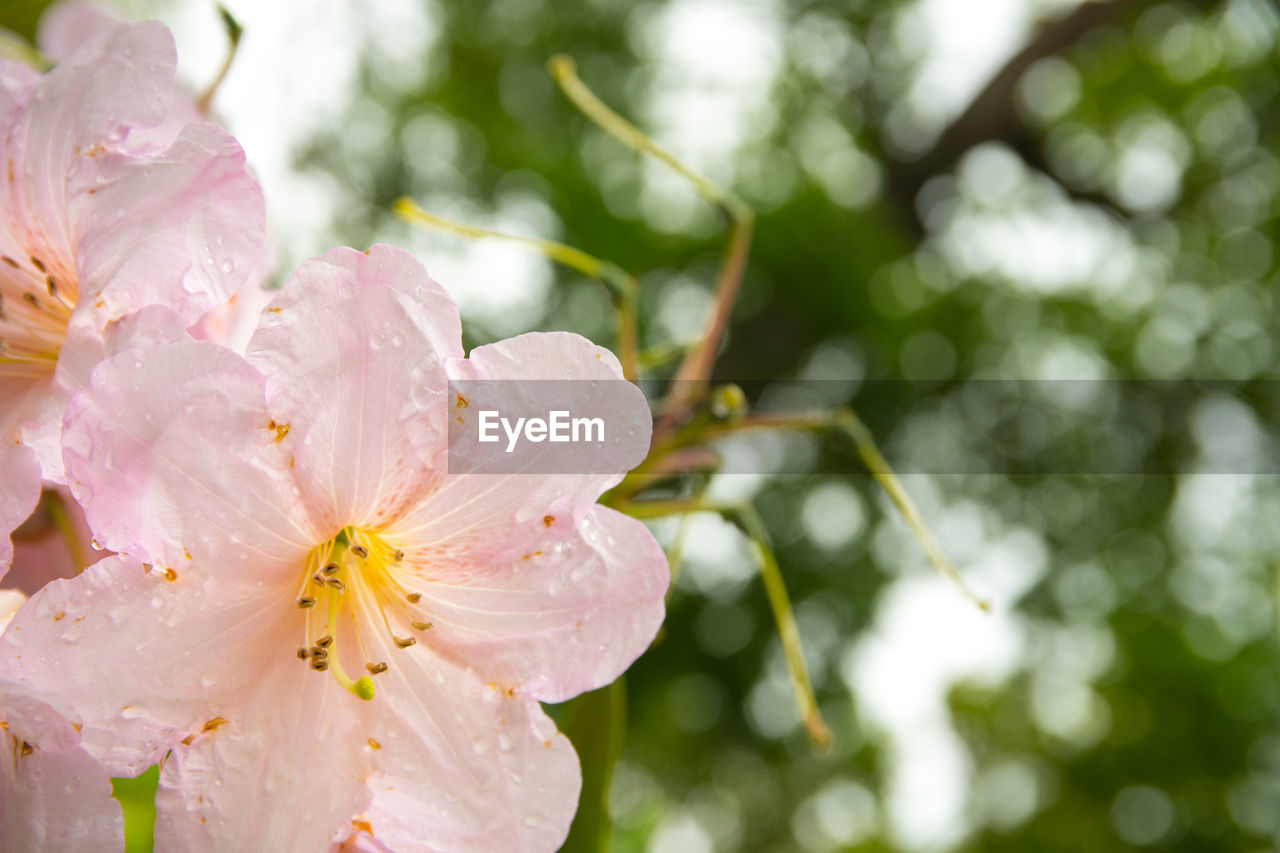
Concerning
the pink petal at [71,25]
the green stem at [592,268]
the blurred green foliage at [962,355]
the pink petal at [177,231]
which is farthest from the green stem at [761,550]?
the blurred green foliage at [962,355]

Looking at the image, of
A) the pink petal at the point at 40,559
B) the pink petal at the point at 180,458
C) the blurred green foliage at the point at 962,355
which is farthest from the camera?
the blurred green foliage at the point at 962,355

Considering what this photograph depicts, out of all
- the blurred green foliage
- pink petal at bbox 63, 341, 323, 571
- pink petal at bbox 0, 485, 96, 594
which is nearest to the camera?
pink petal at bbox 63, 341, 323, 571

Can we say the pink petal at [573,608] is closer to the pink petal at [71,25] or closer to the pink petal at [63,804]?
the pink petal at [63,804]

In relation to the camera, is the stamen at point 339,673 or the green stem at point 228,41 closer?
the stamen at point 339,673

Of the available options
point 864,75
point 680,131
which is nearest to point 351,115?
point 680,131

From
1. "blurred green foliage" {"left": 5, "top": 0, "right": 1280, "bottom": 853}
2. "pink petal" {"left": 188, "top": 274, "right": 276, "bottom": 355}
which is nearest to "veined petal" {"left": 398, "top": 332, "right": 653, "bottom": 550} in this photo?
"pink petal" {"left": 188, "top": 274, "right": 276, "bottom": 355}

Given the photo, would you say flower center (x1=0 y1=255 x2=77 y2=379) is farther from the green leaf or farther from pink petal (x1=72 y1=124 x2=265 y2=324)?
the green leaf

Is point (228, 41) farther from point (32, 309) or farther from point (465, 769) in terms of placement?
point (465, 769)
